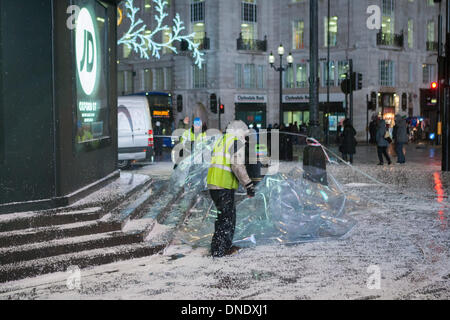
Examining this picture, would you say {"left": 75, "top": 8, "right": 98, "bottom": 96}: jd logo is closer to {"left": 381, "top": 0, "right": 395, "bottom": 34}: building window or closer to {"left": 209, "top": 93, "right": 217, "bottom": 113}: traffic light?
{"left": 209, "top": 93, "right": 217, "bottom": 113}: traffic light

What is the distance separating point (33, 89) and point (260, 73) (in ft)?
127

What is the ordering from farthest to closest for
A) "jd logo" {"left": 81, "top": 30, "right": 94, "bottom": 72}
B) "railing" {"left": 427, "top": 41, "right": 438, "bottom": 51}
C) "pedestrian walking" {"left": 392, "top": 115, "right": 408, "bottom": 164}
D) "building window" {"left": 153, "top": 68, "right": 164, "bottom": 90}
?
"building window" {"left": 153, "top": 68, "right": 164, "bottom": 90}
"railing" {"left": 427, "top": 41, "right": 438, "bottom": 51}
"pedestrian walking" {"left": 392, "top": 115, "right": 408, "bottom": 164}
"jd logo" {"left": 81, "top": 30, "right": 94, "bottom": 72}

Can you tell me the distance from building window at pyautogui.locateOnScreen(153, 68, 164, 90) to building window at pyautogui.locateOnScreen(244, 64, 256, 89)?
6891 millimetres

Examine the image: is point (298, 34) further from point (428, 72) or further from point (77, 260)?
point (77, 260)

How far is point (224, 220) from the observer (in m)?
7.23

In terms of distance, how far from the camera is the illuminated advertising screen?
341 inches

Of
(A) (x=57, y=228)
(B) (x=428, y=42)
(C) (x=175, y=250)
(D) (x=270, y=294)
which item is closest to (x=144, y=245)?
(C) (x=175, y=250)

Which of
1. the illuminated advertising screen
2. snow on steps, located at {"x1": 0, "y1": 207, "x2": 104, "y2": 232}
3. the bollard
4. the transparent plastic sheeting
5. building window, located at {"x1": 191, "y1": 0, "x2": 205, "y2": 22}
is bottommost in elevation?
the transparent plastic sheeting

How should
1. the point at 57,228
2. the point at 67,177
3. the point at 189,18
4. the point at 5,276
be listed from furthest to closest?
the point at 189,18 < the point at 67,177 < the point at 57,228 < the point at 5,276

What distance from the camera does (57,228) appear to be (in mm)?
7055

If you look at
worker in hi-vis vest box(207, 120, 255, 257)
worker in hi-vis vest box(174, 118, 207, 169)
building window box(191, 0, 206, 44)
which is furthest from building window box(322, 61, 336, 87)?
worker in hi-vis vest box(207, 120, 255, 257)

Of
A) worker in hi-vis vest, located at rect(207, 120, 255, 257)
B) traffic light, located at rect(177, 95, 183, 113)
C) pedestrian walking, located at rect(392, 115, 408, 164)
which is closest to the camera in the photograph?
worker in hi-vis vest, located at rect(207, 120, 255, 257)
